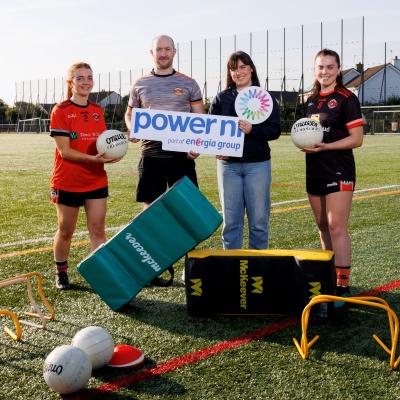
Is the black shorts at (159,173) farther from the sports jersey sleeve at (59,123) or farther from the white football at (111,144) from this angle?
the sports jersey sleeve at (59,123)

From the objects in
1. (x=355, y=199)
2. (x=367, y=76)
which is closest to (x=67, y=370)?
(x=355, y=199)

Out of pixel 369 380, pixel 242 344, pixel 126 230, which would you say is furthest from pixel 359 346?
pixel 126 230

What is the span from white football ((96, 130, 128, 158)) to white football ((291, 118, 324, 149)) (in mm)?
1392

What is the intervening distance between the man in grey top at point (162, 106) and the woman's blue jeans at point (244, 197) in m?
0.35

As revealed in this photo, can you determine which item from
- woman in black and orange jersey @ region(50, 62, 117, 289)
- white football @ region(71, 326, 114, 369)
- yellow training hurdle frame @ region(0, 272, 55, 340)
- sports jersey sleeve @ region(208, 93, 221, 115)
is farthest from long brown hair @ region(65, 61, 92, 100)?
white football @ region(71, 326, 114, 369)

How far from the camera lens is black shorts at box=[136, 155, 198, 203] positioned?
5.18m

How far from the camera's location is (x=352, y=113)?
450cm

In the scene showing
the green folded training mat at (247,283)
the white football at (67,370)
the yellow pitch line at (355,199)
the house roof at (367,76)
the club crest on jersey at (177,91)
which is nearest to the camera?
the white football at (67,370)

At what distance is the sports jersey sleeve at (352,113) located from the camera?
14.8ft

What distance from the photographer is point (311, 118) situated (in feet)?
15.3

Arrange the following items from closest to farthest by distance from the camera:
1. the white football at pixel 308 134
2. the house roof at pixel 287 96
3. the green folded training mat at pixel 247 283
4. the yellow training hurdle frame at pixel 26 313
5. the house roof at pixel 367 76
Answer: the yellow training hurdle frame at pixel 26 313 → the green folded training mat at pixel 247 283 → the white football at pixel 308 134 → the house roof at pixel 287 96 → the house roof at pixel 367 76

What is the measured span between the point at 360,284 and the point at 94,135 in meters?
2.60

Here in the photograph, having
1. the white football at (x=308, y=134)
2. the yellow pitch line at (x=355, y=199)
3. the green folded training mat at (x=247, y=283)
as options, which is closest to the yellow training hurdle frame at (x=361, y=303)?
the green folded training mat at (x=247, y=283)

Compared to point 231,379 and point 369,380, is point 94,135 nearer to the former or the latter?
point 231,379
